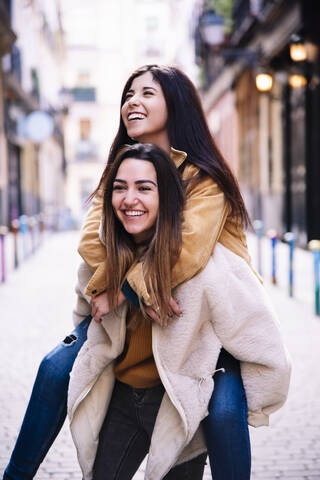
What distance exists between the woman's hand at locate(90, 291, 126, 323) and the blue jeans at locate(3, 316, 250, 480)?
0.23 m

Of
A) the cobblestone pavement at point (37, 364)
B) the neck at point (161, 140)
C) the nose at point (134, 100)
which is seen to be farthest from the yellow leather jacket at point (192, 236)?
the cobblestone pavement at point (37, 364)

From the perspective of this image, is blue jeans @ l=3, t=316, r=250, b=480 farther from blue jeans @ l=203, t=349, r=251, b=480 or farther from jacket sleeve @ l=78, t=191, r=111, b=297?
jacket sleeve @ l=78, t=191, r=111, b=297

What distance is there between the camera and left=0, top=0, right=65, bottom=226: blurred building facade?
89.6ft

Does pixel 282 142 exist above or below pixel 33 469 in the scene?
above

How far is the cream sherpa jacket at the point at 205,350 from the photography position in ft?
8.56

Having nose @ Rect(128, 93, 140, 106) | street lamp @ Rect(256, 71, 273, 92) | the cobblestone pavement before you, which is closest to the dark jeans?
nose @ Rect(128, 93, 140, 106)

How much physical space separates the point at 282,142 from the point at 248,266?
18922 millimetres

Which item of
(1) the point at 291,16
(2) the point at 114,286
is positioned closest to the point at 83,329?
(2) the point at 114,286

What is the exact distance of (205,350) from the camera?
2648mm

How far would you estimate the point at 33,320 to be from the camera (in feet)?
29.1

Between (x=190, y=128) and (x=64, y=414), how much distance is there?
3.69ft

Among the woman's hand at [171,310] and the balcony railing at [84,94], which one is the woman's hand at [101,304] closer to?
the woman's hand at [171,310]

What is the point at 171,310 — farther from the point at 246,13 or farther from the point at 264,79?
the point at 246,13

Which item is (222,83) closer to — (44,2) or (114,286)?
(44,2)
